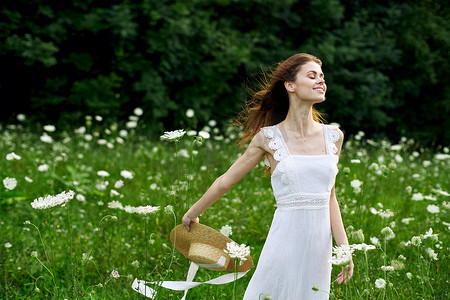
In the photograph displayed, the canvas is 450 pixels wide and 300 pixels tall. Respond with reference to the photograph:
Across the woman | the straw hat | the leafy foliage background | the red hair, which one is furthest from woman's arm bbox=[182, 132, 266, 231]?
the leafy foliage background

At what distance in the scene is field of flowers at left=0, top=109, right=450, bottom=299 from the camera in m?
2.46

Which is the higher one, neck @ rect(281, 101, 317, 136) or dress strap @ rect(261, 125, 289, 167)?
neck @ rect(281, 101, 317, 136)

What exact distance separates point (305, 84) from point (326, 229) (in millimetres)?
699

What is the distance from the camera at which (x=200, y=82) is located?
1073cm

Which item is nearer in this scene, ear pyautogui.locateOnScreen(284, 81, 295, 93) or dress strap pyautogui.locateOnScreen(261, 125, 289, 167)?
dress strap pyautogui.locateOnScreen(261, 125, 289, 167)

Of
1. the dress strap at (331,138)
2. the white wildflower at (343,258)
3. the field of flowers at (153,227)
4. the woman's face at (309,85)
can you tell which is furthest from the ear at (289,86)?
the white wildflower at (343,258)

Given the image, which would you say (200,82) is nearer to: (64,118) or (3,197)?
(64,118)

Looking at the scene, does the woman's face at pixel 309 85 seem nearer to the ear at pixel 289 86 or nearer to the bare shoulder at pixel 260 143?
the ear at pixel 289 86

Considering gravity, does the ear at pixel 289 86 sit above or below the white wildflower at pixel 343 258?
above

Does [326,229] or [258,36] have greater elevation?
[326,229]

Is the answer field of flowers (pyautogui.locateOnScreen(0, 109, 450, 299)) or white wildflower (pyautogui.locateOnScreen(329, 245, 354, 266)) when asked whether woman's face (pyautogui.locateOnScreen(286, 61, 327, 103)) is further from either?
white wildflower (pyautogui.locateOnScreen(329, 245, 354, 266))

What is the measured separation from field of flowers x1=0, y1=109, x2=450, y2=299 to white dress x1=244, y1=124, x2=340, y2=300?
0.15 m

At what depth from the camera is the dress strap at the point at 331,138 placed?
2.26 m

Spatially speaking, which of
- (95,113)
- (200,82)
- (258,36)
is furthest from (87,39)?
(258,36)
